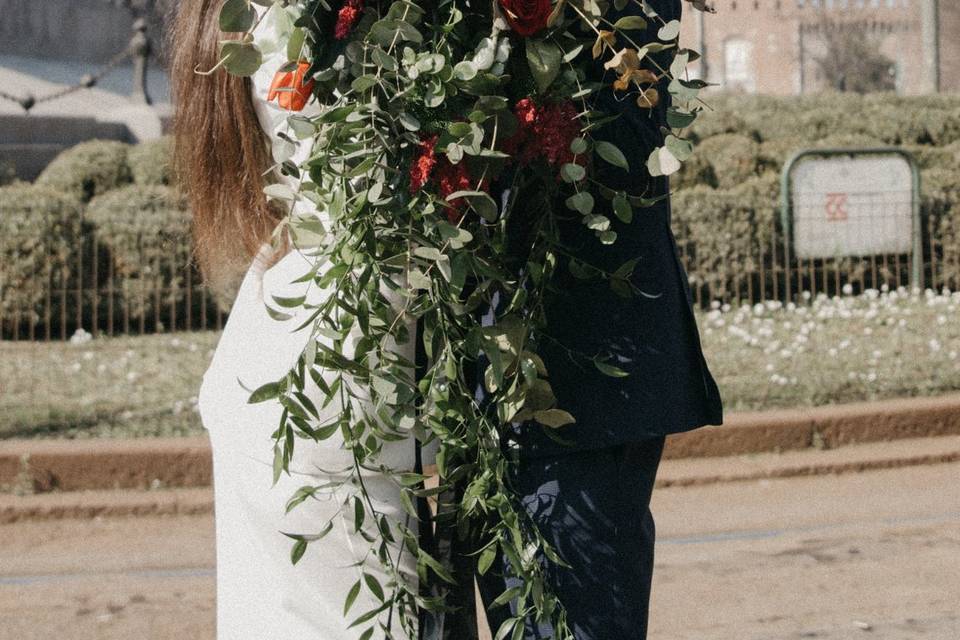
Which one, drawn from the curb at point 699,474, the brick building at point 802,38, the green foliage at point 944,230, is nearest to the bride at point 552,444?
the curb at point 699,474

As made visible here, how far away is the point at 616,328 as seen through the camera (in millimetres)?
1727

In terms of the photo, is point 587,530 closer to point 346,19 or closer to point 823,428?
point 346,19

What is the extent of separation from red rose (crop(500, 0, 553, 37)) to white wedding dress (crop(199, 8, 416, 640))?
319 millimetres

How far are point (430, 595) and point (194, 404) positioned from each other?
495 cm

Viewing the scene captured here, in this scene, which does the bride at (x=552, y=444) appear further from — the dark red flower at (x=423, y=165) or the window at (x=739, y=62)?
the window at (x=739, y=62)

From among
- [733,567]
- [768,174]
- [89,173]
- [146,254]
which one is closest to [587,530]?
[733,567]

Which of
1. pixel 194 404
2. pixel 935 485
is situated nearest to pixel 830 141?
pixel 935 485

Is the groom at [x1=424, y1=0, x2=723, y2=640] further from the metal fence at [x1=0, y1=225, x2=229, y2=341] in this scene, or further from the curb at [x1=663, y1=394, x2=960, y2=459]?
the metal fence at [x1=0, y1=225, x2=229, y2=341]

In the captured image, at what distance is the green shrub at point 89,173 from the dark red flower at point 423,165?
349 inches

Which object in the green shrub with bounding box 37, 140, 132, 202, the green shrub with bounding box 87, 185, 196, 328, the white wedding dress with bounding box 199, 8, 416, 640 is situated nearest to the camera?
the white wedding dress with bounding box 199, 8, 416, 640

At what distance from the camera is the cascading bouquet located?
5.13 ft

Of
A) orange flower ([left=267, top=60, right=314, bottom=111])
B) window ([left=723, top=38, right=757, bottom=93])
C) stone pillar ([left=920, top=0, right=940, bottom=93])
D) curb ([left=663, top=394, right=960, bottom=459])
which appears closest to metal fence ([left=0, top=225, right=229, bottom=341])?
curb ([left=663, top=394, right=960, bottom=459])

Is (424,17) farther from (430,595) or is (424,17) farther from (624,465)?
(430,595)

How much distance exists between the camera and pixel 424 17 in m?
1.60
